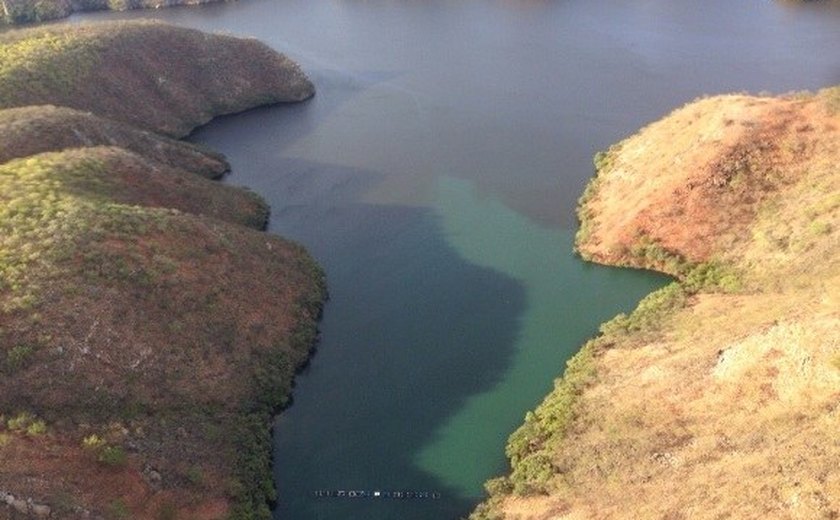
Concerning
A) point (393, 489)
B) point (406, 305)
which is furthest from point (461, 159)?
point (393, 489)

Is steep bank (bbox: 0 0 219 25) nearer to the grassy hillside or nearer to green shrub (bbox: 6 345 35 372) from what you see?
the grassy hillside

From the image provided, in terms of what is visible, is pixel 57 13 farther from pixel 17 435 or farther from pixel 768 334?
pixel 768 334

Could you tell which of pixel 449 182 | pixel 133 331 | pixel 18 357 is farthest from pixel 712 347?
pixel 18 357

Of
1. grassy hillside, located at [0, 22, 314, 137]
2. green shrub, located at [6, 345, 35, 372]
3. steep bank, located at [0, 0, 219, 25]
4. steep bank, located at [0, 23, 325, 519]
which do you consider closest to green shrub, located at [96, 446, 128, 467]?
steep bank, located at [0, 23, 325, 519]

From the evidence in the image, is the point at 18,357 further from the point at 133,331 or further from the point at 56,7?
the point at 56,7

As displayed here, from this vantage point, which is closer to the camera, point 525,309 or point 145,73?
point 525,309
